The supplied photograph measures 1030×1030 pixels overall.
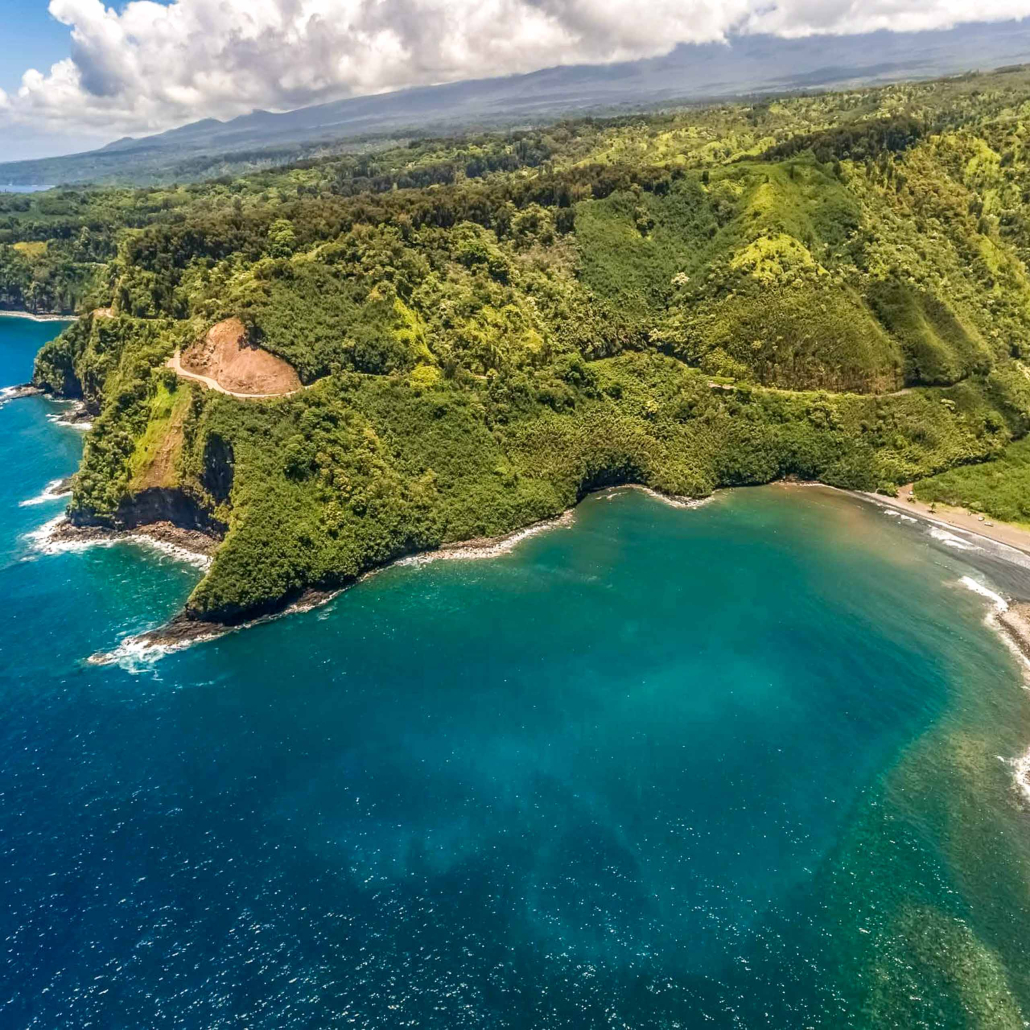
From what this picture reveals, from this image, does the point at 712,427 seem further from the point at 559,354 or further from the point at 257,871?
the point at 257,871

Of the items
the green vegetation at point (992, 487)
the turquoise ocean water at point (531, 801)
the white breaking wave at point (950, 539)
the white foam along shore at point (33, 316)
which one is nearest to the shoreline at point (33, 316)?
the white foam along shore at point (33, 316)

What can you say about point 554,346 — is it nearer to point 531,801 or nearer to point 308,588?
point 308,588

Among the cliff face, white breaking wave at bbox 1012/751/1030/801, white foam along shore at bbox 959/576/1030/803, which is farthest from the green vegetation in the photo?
the cliff face

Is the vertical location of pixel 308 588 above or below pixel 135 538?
below

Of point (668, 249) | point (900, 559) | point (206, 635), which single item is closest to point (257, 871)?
point (206, 635)

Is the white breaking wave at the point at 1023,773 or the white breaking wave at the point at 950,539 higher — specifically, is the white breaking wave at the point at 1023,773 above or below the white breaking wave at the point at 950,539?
above

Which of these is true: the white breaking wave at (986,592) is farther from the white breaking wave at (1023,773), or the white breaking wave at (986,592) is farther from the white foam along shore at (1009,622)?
the white breaking wave at (1023,773)

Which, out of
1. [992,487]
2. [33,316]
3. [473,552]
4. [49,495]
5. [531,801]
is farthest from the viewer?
[33,316]

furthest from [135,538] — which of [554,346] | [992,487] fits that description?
[992,487]
